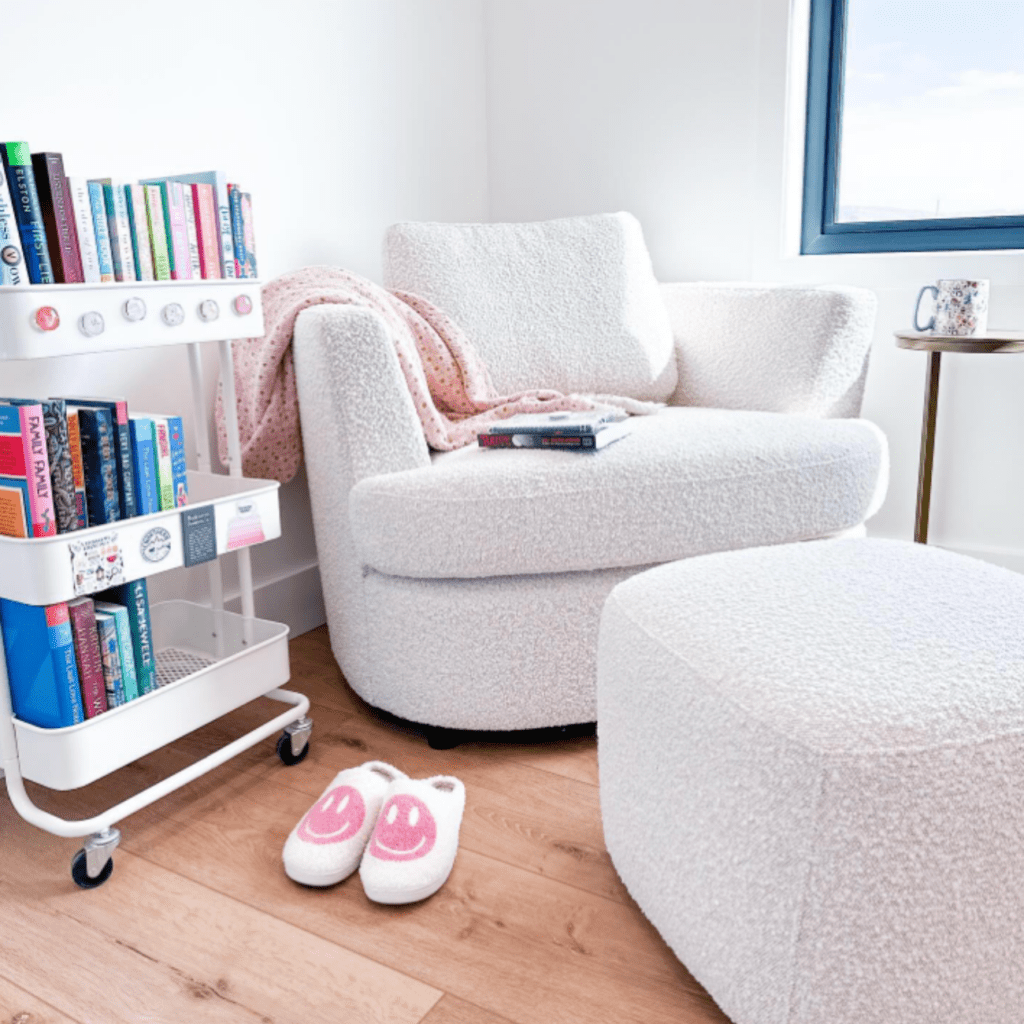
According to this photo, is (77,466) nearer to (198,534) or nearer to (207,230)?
(198,534)

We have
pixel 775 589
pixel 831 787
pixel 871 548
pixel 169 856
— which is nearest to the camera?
pixel 831 787

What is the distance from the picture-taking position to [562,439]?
1.44 m

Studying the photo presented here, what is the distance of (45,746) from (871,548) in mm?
999

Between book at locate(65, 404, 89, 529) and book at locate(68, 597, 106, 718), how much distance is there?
99mm

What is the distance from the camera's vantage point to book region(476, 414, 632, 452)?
1428 mm

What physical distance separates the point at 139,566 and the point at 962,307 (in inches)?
59.1

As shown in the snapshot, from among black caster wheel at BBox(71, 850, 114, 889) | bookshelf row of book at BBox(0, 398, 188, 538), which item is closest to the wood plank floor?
black caster wheel at BBox(71, 850, 114, 889)

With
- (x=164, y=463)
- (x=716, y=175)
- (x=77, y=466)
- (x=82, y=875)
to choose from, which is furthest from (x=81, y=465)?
(x=716, y=175)

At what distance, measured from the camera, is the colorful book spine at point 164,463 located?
1.21 meters

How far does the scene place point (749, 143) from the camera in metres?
2.23

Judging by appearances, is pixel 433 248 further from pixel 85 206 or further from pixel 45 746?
pixel 45 746

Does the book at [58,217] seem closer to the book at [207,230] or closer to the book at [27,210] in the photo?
the book at [27,210]

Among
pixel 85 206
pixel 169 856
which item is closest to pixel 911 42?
pixel 85 206

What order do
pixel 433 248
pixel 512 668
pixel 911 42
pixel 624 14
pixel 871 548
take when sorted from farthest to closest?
pixel 624 14, pixel 911 42, pixel 433 248, pixel 512 668, pixel 871 548
